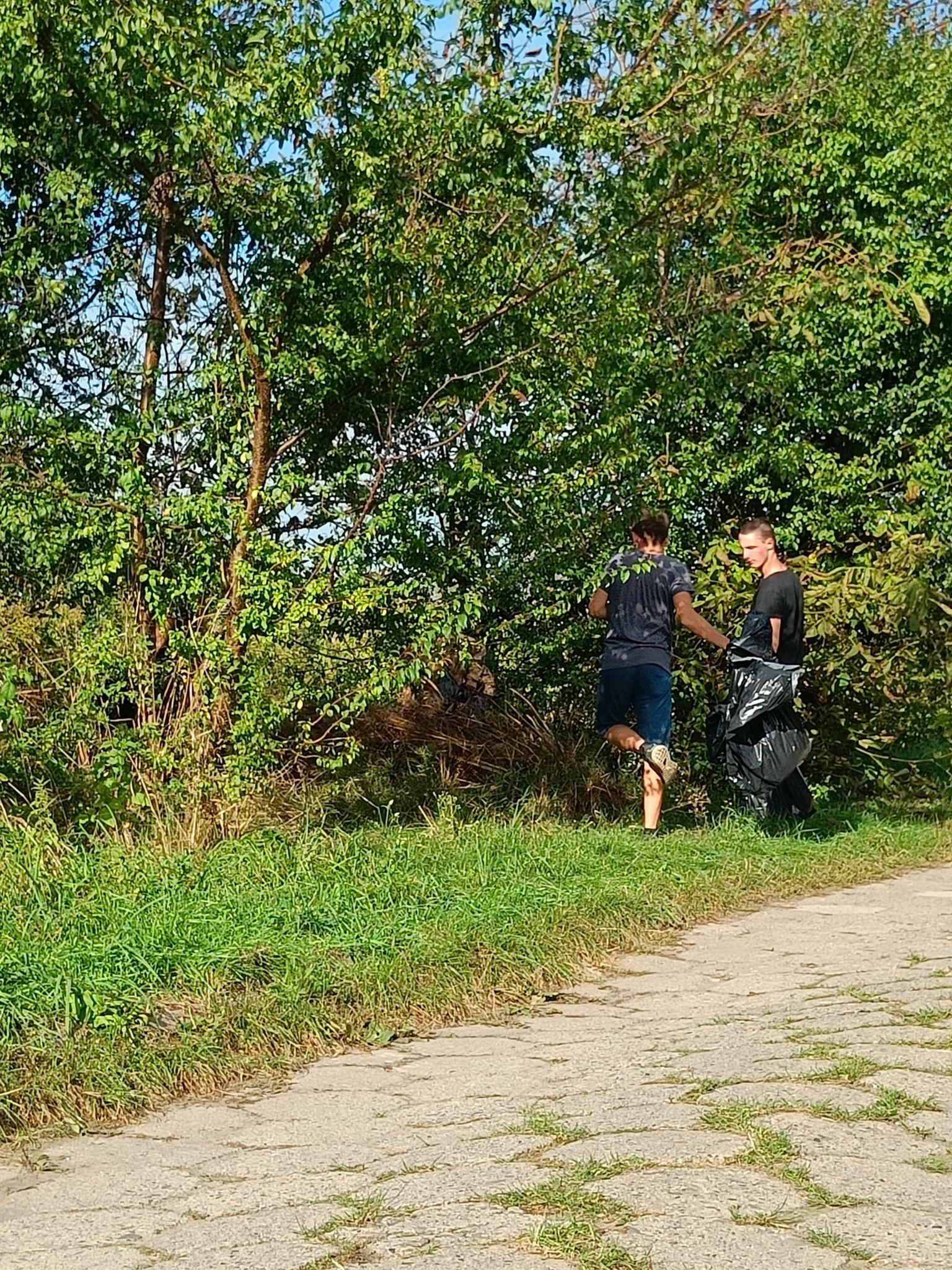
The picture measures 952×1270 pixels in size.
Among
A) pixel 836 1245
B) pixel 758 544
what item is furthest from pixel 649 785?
pixel 836 1245

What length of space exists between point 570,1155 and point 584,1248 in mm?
643

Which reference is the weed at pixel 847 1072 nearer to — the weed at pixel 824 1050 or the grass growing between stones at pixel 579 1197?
the weed at pixel 824 1050

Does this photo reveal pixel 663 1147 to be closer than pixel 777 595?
Yes

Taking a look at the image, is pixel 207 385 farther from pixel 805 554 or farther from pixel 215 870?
pixel 805 554

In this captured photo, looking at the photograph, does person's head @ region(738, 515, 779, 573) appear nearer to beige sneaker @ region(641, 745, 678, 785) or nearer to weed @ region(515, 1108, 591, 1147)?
beige sneaker @ region(641, 745, 678, 785)

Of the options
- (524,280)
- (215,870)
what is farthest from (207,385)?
(215,870)

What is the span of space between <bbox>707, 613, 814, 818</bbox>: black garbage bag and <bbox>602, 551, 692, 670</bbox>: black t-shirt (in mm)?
434

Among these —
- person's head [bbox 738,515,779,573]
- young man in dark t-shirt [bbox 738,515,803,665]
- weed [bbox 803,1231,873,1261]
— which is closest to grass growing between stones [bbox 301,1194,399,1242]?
weed [bbox 803,1231,873,1261]

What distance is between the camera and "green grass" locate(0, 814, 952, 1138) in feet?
15.6

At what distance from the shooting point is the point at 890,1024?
16.6 ft

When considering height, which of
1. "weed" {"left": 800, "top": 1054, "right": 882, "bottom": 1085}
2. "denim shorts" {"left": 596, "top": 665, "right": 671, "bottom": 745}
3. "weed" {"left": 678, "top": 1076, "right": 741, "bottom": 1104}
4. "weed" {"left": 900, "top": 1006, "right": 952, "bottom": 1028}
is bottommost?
"weed" {"left": 678, "top": 1076, "right": 741, "bottom": 1104}

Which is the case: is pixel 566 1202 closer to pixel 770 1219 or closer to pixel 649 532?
pixel 770 1219

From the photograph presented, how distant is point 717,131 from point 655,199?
46 cm

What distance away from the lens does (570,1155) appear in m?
3.79
